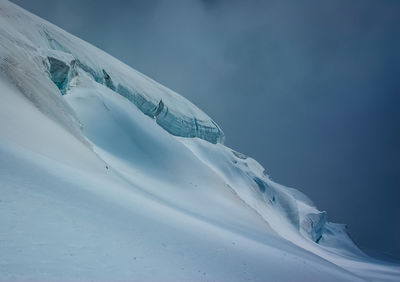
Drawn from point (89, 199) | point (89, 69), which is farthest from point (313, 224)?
point (89, 199)

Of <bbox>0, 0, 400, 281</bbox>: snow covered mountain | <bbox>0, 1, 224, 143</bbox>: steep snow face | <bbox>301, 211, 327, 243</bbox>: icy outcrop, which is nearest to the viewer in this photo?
<bbox>0, 0, 400, 281</bbox>: snow covered mountain

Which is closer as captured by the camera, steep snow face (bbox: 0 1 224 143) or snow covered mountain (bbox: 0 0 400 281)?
snow covered mountain (bbox: 0 0 400 281)

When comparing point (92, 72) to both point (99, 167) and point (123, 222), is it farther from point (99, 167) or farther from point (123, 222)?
point (123, 222)

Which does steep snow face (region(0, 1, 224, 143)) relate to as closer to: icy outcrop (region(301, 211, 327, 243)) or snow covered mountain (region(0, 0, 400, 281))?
snow covered mountain (region(0, 0, 400, 281))

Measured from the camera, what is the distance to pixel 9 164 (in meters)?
7.39

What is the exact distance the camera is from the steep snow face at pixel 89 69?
71.1 ft

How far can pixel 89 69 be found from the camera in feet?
100

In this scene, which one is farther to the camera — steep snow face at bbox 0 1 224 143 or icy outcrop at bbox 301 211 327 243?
icy outcrop at bbox 301 211 327 243

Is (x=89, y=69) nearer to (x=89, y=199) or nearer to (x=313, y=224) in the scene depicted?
(x=89, y=199)

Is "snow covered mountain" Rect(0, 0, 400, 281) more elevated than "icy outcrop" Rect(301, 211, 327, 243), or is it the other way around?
"icy outcrop" Rect(301, 211, 327, 243)

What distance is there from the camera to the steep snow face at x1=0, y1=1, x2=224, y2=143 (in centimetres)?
2166

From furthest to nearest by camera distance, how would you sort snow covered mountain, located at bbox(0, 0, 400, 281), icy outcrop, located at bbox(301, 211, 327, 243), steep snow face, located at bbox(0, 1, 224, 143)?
1. icy outcrop, located at bbox(301, 211, 327, 243)
2. steep snow face, located at bbox(0, 1, 224, 143)
3. snow covered mountain, located at bbox(0, 0, 400, 281)

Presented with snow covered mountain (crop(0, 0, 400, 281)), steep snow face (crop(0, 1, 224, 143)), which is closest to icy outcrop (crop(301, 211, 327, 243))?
steep snow face (crop(0, 1, 224, 143))

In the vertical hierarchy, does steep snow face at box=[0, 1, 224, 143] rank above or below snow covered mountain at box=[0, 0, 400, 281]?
above
